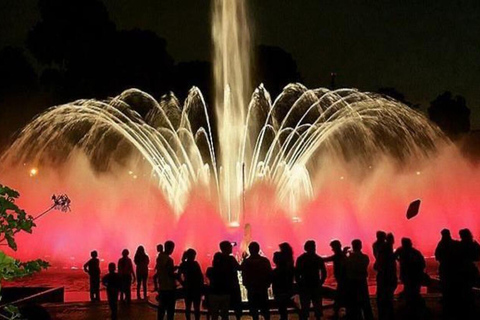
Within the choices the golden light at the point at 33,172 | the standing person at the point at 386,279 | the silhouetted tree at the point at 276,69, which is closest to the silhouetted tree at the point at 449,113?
the silhouetted tree at the point at 276,69

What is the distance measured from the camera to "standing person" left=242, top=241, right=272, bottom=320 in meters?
10.9

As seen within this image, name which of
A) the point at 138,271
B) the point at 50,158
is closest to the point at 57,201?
the point at 138,271

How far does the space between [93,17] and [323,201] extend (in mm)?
30139

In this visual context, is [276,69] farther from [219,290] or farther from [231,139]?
[219,290]

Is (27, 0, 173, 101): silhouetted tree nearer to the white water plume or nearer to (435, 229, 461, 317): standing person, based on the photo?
the white water plume

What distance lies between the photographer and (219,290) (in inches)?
431

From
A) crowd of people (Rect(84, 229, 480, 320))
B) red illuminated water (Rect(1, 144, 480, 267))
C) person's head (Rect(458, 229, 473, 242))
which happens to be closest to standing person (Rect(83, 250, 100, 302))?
crowd of people (Rect(84, 229, 480, 320))

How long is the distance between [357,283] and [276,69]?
48413mm

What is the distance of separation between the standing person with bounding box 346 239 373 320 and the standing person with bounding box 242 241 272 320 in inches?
63.5

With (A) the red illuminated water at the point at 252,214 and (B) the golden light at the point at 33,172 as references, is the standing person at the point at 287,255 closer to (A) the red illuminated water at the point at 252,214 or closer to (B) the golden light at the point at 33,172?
(A) the red illuminated water at the point at 252,214

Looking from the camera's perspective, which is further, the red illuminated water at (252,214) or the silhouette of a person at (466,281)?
the red illuminated water at (252,214)

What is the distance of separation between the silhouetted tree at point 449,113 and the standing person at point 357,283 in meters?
76.4

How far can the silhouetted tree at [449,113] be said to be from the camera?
8500 centimetres

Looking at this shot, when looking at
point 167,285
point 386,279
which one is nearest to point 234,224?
point 386,279
